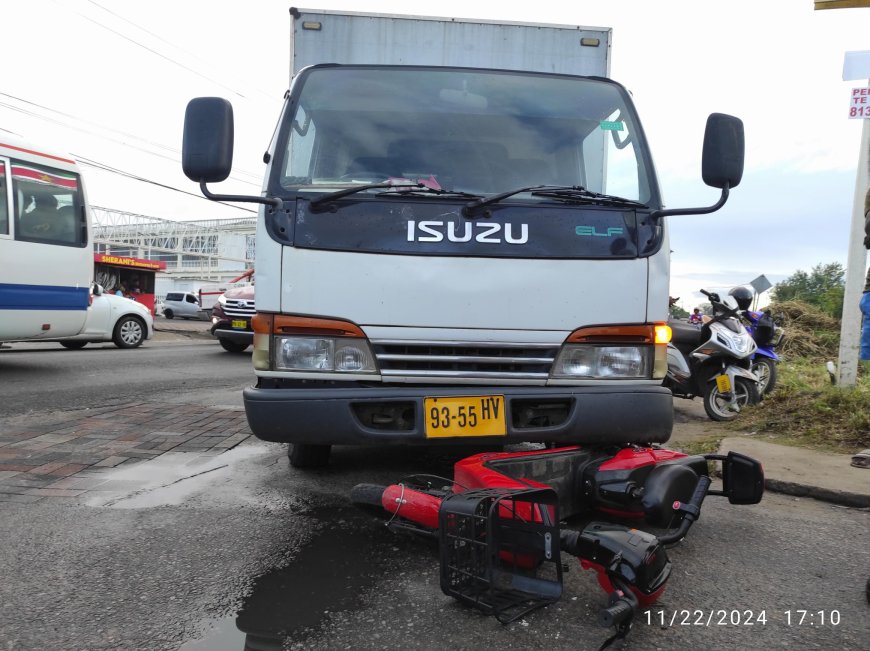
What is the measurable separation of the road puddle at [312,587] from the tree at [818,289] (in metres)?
14.2

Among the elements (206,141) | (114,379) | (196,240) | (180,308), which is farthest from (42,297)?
(196,240)

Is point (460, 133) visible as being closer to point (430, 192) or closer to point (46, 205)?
point (430, 192)

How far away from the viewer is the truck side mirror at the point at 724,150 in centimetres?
329

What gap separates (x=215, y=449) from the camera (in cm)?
468

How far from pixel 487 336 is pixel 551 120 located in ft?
4.62

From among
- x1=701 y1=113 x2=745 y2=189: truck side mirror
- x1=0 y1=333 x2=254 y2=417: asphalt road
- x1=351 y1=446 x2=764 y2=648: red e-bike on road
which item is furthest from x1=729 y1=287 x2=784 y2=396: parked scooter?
x1=0 y1=333 x2=254 y2=417: asphalt road

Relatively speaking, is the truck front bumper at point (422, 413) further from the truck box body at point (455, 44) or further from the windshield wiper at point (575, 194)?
the truck box body at point (455, 44)

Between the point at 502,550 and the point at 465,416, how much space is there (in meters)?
0.81

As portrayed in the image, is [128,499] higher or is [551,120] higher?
[551,120]

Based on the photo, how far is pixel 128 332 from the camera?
45.4 ft

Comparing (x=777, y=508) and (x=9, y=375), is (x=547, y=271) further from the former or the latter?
(x=9, y=375)

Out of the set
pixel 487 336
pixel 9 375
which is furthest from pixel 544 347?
pixel 9 375

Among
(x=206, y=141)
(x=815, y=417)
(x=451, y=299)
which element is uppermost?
(x=206, y=141)
